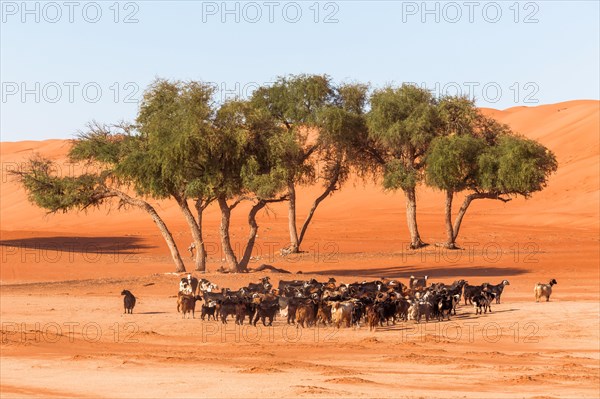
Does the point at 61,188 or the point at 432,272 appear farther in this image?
the point at 432,272

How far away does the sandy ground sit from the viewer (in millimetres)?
16969

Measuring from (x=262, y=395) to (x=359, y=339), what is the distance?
26.7 ft

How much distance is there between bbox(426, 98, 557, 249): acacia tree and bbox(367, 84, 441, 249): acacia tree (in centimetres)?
92

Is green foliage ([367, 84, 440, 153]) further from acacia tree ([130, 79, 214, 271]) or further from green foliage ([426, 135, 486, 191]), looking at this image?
acacia tree ([130, 79, 214, 271])

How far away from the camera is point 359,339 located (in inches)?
929

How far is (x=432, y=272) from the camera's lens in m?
43.3

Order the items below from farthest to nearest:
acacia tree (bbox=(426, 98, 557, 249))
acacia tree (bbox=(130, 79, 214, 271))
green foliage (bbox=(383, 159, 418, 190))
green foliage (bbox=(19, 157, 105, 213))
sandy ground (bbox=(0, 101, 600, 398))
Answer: green foliage (bbox=(383, 159, 418, 190)) < acacia tree (bbox=(426, 98, 557, 249)) < green foliage (bbox=(19, 157, 105, 213)) < acacia tree (bbox=(130, 79, 214, 271)) < sandy ground (bbox=(0, 101, 600, 398))

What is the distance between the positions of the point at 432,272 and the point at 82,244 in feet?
79.0

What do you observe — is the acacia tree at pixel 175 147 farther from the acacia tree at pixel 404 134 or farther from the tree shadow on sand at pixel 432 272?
the acacia tree at pixel 404 134

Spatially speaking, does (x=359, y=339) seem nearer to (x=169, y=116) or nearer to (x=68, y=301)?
(x=68, y=301)

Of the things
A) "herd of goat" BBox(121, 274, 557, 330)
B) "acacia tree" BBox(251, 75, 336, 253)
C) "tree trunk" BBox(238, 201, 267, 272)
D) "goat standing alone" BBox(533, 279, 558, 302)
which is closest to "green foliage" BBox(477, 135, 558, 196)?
"acacia tree" BBox(251, 75, 336, 253)

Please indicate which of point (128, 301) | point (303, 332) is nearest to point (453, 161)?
point (128, 301)

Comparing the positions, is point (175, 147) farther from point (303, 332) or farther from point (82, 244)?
point (82, 244)

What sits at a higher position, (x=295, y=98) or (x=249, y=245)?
(x=295, y=98)
